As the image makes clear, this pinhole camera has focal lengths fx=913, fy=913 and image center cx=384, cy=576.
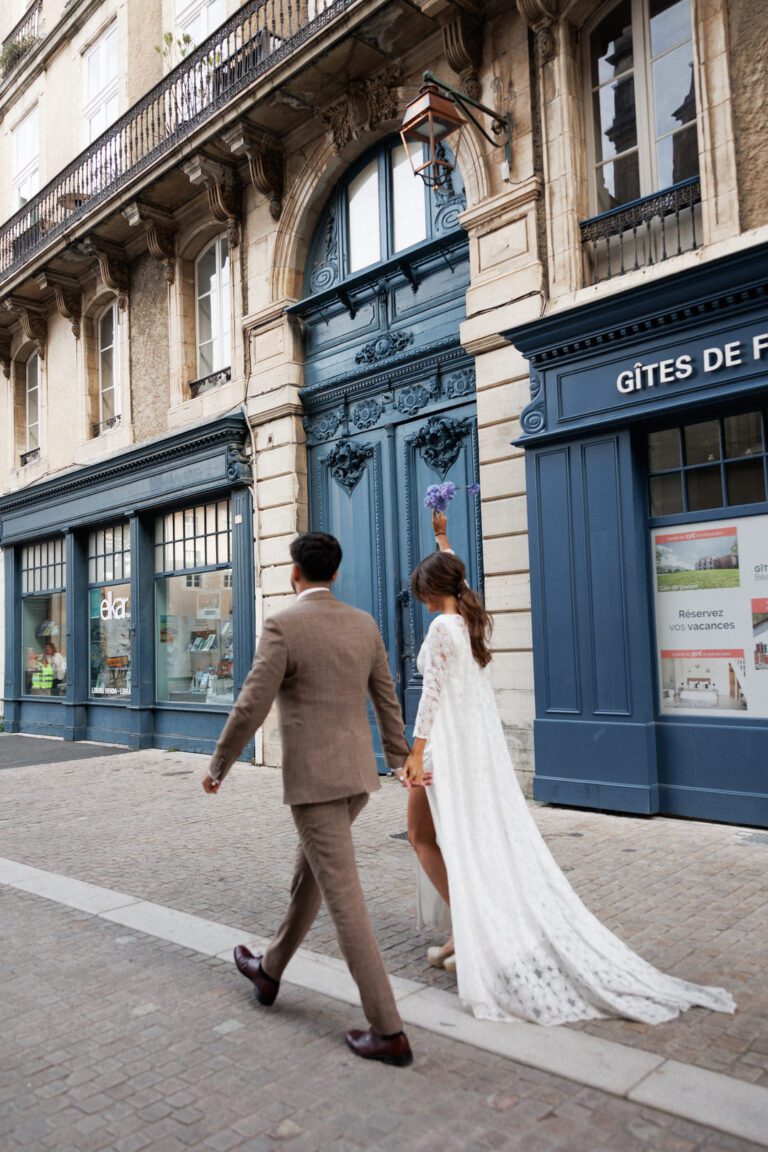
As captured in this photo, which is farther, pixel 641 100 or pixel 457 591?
pixel 641 100

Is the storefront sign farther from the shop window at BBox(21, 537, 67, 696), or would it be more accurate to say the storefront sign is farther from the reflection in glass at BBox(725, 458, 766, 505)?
the shop window at BBox(21, 537, 67, 696)

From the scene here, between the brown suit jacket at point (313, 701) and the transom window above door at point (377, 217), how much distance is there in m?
6.77

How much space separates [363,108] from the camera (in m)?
9.91

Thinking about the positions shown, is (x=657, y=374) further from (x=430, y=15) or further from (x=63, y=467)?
(x=63, y=467)

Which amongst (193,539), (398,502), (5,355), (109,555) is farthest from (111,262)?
(398,502)

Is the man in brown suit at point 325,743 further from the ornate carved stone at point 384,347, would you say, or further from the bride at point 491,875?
the ornate carved stone at point 384,347

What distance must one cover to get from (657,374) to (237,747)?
502cm

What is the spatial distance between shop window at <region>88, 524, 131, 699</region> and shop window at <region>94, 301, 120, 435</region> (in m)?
1.77

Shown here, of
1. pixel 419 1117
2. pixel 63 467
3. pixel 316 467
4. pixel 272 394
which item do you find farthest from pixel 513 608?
pixel 63 467

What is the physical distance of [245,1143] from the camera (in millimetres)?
2658

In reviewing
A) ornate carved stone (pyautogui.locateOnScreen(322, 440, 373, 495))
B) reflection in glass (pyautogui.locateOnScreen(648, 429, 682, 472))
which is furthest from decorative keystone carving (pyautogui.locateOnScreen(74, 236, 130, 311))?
reflection in glass (pyautogui.locateOnScreen(648, 429, 682, 472))

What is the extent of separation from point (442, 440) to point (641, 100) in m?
3.40

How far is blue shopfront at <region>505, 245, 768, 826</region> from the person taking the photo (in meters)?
6.60

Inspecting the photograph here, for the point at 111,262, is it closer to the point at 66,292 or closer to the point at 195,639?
the point at 66,292
